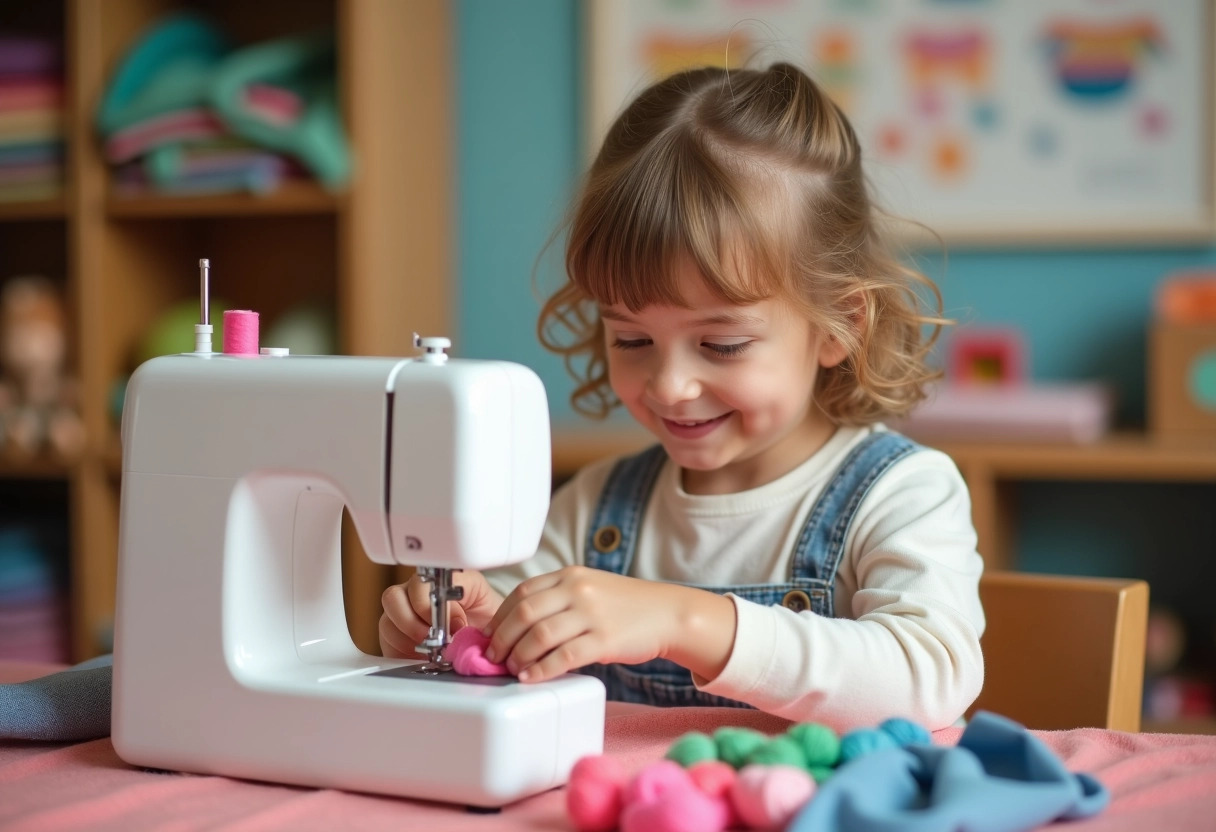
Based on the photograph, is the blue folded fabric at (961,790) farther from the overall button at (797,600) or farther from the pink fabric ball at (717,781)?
the overall button at (797,600)

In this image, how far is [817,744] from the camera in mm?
802

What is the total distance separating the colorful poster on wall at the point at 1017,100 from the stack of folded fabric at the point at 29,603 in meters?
1.44

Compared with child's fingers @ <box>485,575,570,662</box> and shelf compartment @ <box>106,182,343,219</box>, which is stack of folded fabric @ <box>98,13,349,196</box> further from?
child's fingers @ <box>485,575,570,662</box>

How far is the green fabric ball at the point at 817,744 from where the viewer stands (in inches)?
31.4

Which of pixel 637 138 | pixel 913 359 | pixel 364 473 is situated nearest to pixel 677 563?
pixel 913 359

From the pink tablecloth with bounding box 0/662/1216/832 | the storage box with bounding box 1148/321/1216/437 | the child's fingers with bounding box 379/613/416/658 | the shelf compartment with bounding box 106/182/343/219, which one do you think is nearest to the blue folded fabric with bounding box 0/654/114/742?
the pink tablecloth with bounding box 0/662/1216/832

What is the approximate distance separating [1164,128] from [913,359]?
1.29 meters

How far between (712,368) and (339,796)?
20.3 inches

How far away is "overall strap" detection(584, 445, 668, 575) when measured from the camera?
1.39 metres

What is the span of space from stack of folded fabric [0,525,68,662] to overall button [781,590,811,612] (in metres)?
1.72

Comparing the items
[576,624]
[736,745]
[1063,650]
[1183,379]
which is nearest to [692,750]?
[736,745]

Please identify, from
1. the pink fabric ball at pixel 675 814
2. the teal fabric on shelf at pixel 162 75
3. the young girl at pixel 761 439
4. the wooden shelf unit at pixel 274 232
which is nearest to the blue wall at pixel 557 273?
the wooden shelf unit at pixel 274 232

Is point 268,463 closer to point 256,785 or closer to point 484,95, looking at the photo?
point 256,785

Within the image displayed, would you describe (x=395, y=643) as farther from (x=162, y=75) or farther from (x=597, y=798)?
(x=162, y=75)
